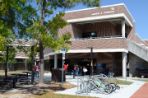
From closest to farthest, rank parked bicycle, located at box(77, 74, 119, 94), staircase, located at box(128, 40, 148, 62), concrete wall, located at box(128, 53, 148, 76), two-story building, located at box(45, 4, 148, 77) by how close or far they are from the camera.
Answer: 1. parked bicycle, located at box(77, 74, 119, 94)
2. two-story building, located at box(45, 4, 148, 77)
3. staircase, located at box(128, 40, 148, 62)
4. concrete wall, located at box(128, 53, 148, 76)

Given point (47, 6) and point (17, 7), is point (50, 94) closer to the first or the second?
point (17, 7)

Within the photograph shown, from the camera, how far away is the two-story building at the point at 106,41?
38.2m

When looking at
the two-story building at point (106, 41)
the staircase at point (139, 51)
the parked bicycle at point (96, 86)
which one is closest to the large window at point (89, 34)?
the two-story building at point (106, 41)

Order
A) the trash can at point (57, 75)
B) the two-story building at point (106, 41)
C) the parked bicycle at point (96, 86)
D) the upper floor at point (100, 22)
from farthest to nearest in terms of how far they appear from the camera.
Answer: the upper floor at point (100, 22) < the two-story building at point (106, 41) < the trash can at point (57, 75) < the parked bicycle at point (96, 86)

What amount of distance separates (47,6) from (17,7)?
3.87 m

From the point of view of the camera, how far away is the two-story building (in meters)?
38.2

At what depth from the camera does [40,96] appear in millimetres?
18672

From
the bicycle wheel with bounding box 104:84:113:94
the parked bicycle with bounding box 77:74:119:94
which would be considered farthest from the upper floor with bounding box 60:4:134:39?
the bicycle wheel with bounding box 104:84:113:94

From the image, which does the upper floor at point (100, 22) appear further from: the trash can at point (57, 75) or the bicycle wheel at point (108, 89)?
the bicycle wheel at point (108, 89)

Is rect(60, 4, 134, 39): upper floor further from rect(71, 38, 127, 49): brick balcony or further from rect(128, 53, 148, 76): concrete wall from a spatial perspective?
rect(128, 53, 148, 76): concrete wall

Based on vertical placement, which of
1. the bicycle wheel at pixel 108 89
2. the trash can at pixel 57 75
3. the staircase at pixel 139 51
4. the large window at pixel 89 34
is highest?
the large window at pixel 89 34

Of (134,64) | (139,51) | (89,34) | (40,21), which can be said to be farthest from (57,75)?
(89,34)

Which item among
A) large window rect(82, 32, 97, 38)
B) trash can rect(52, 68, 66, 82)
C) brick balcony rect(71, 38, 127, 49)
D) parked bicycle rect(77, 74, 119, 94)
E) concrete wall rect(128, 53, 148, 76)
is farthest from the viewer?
large window rect(82, 32, 97, 38)

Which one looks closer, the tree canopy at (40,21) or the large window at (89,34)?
the tree canopy at (40,21)
